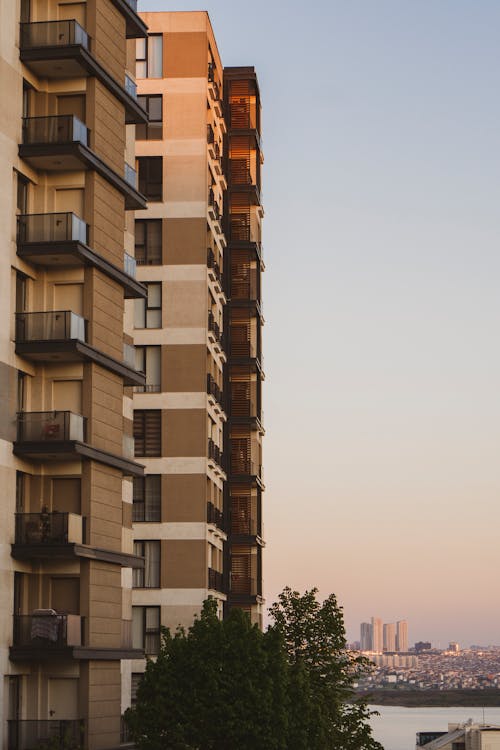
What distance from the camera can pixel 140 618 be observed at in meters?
70.6

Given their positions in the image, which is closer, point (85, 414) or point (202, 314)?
point (85, 414)

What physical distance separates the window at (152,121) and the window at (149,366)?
10.8 meters

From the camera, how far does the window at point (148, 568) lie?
232 feet

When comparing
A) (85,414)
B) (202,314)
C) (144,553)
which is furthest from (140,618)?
(85,414)

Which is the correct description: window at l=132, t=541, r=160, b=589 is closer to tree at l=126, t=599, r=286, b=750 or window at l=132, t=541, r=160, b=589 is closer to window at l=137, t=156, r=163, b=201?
window at l=137, t=156, r=163, b=201

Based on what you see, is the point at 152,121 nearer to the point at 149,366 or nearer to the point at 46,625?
the point at 149,366

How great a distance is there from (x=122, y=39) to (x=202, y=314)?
2002 centimetres

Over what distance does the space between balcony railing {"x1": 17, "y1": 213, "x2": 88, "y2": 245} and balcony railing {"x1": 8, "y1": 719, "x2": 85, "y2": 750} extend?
15757mm

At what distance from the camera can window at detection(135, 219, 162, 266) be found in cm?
7428

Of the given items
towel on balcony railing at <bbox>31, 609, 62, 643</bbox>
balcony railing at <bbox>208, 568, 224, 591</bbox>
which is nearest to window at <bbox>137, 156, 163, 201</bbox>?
balcony railing at <bbox>208, 568, 224, 591</bbox>

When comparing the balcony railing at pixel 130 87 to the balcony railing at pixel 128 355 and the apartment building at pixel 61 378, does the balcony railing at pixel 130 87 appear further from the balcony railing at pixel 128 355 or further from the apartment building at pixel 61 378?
the balcony railing at pixel 128 355

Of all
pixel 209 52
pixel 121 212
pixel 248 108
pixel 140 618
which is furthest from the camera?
pixel 248 108

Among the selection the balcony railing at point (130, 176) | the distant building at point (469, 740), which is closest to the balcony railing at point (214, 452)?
the balcony railing at point (130, 176)

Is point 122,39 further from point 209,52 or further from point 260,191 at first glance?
point 260,191
